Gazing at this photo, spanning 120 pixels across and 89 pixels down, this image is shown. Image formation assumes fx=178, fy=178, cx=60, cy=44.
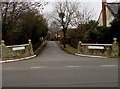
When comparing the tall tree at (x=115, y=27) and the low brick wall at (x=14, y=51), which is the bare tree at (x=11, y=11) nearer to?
the low brick wall at (x=14, y=51)

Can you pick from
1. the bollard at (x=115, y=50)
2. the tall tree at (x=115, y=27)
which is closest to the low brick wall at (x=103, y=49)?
the bollard at (x=115, y=50)

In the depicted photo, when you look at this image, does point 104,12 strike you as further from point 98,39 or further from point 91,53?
point 91,53

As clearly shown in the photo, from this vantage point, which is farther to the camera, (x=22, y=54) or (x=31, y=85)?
(x=22, y=54)

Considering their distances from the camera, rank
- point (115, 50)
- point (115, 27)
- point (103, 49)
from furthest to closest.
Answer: point (115, 27) < point (103, 49) < point (115, 50)

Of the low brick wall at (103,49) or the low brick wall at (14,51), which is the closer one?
the low brick wall at (14,51)

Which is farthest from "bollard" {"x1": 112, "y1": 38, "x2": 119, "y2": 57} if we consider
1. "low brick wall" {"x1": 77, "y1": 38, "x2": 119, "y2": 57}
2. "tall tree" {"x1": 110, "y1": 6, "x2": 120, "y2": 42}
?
"tall tree" {"x1": 110, "y1": 6, "x2": 120, "y2": 42}

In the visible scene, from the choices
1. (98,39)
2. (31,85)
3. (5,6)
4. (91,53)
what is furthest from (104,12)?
(31,85)

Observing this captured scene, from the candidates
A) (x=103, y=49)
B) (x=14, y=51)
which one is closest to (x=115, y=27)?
(x=103, y=49)

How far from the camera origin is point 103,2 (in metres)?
35.3

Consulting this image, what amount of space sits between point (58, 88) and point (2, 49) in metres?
11.2

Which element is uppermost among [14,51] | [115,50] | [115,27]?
[115,27]

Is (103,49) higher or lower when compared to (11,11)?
lower

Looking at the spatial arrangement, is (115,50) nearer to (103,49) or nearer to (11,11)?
(103,49)

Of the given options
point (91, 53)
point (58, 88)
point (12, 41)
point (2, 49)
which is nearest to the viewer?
point (58, 88)
